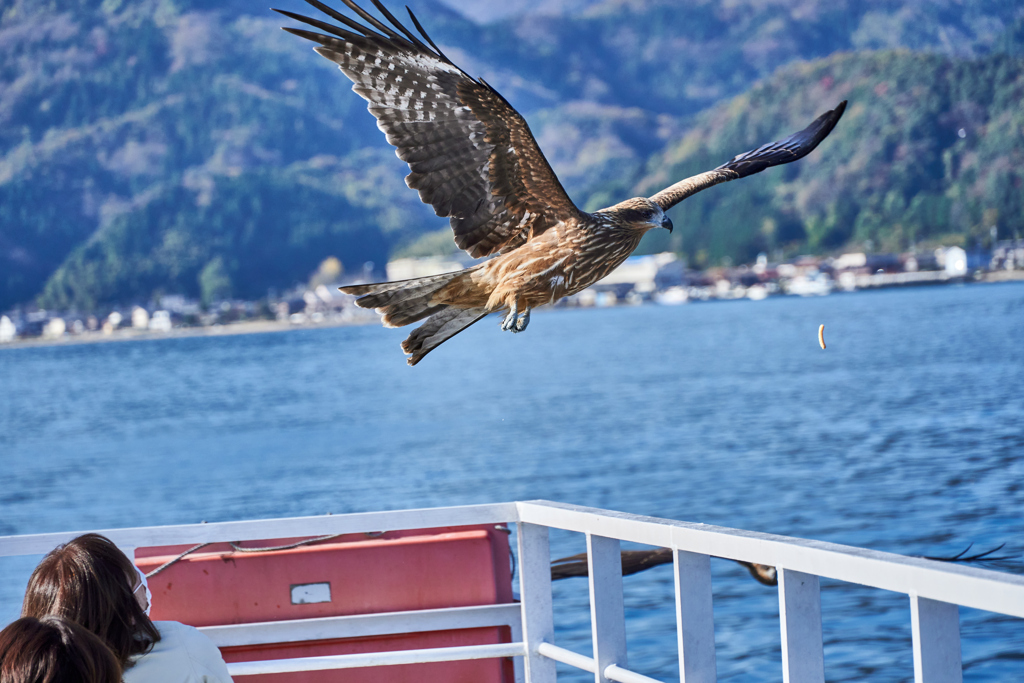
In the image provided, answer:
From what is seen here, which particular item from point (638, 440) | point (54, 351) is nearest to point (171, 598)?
point (638, 440)

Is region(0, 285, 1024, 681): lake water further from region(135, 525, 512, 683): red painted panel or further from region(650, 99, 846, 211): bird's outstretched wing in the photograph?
region(135, 525, 512, 683): red painted panel

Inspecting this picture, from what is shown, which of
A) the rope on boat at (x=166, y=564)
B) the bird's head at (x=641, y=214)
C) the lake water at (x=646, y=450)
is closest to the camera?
the rope on boat at (x=166, y=564)

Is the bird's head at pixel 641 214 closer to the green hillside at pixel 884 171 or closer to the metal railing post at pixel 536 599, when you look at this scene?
the metal railing post at pixel 536 599

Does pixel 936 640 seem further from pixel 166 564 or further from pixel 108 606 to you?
pixel 166 564

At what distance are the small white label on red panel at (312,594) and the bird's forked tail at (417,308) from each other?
0.77 metres

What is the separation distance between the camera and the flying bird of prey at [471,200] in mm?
3609

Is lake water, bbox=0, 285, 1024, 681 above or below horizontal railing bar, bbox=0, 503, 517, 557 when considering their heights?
below

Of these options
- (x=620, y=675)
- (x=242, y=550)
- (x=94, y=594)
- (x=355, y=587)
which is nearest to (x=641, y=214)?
(x=355, y=587)

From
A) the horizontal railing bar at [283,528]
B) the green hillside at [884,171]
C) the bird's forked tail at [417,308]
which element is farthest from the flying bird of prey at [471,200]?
the green hillside at [884,171]

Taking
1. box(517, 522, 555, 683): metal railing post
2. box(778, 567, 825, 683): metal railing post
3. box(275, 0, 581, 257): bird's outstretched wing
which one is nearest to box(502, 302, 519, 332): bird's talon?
box(275, 0, 581, 257): bird's outstretched wing

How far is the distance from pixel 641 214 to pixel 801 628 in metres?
2.50

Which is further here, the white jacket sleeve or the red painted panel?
the red painted panel

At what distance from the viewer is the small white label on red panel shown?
3.35 meters

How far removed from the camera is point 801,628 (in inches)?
66.6
